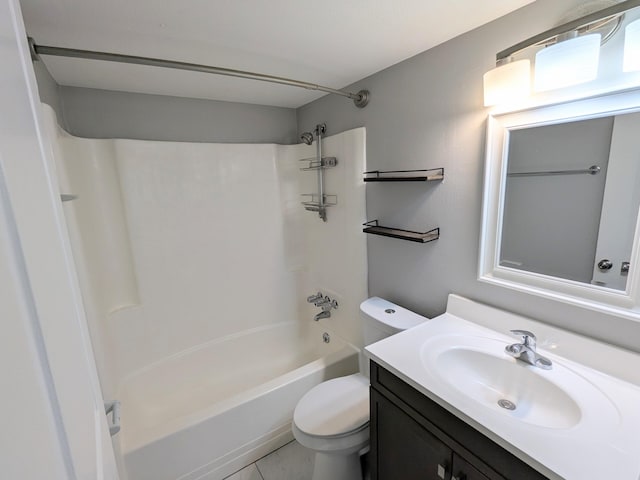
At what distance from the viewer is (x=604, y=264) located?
3.48 ft

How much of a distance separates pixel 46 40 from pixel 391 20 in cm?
143

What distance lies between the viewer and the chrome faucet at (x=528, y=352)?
1.09 m

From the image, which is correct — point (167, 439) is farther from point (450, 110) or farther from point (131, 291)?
point (450, 110)

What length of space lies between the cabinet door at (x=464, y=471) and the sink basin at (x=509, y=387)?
7.2 inches

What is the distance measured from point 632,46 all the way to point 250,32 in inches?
51.2

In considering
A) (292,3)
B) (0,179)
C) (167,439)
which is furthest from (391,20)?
(167,439)

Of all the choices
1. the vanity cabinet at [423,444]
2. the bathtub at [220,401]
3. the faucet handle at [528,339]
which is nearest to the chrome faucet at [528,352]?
the faucet handle at [528,339]

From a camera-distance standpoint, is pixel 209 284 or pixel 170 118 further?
pixel 209 284

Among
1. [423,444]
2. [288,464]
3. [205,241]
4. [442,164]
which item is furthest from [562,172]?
[205,241]

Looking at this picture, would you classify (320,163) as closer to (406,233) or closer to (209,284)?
(406,233)

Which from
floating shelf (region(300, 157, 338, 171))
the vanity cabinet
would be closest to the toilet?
the vanity cabinet

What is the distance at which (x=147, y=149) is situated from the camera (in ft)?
6.59

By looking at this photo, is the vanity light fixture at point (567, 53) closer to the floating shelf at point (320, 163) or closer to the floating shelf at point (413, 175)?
the floating shelf at point (413, 175)

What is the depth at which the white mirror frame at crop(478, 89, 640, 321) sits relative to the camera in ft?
3.23
